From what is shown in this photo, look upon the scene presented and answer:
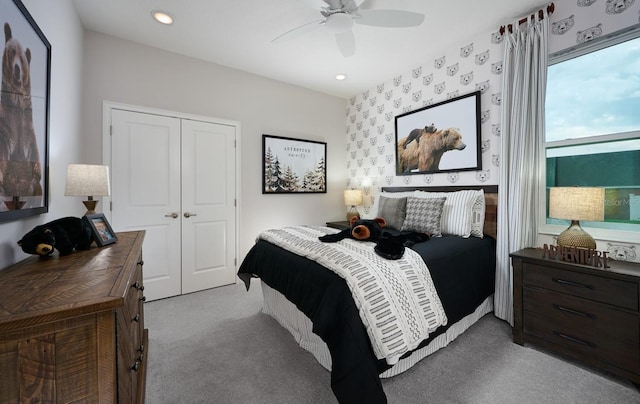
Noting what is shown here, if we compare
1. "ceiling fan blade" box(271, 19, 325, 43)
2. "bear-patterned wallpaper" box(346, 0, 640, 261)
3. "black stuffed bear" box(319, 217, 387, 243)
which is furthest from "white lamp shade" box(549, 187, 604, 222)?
"ceiling fan blade" box(271, 19, 325, 43)

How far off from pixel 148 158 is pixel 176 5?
1517 mm

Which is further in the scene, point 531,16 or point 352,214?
point 352,214

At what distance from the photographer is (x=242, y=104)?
3.49 meters

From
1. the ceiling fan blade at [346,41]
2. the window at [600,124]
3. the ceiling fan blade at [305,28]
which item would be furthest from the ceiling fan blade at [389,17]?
the window at [600,124]

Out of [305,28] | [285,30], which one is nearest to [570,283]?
[305,28]

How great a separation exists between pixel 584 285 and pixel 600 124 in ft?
4.36

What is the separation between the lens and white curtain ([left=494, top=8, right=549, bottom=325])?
2.25 meters

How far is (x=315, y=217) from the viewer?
4.18 metres

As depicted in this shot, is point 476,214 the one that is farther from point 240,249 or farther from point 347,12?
point 240,249

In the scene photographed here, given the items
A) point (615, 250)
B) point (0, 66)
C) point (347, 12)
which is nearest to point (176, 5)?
point (347, 12)

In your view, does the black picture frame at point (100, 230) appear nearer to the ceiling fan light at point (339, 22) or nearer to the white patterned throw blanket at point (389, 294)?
the white patterned throw blanket at point (389, 294)

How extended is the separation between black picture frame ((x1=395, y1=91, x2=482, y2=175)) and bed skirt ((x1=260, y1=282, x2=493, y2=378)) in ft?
4.87

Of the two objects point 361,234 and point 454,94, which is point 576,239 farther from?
point 454,94

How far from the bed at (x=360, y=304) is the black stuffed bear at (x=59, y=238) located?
119 cm
